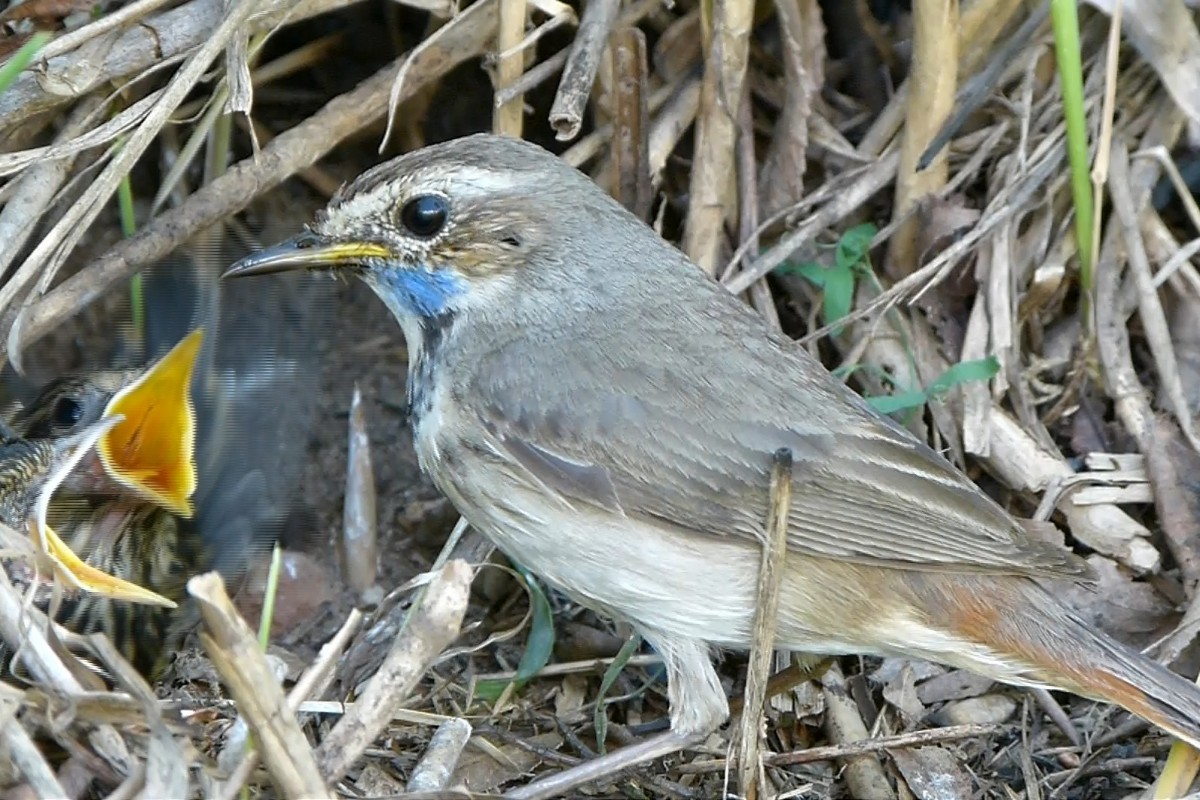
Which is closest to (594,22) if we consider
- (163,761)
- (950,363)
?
(950,363)

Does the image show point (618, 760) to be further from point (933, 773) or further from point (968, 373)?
point (968, 373)

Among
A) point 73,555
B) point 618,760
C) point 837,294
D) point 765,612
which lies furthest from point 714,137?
point 73,555

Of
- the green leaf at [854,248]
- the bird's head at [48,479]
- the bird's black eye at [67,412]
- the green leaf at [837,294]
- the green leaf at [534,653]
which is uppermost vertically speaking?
the green leaf at [854,248]

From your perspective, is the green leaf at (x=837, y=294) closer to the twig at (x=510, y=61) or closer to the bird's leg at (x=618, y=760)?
the twig at (x=510, y=61)

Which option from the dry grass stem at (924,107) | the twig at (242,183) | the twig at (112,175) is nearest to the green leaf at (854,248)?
the dry grass stem at (924,107)

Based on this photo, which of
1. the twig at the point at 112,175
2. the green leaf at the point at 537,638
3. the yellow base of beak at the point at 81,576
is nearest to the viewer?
the yellow base of beak at the point at 81,576

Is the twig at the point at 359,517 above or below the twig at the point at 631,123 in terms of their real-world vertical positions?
below

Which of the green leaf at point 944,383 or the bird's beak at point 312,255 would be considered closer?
the bird's beak at point 312,255

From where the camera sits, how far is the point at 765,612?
3.83 m

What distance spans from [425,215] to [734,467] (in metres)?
1.04

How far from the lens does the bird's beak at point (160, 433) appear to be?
4.41 m

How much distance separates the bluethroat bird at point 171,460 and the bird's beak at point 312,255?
0.53 metres

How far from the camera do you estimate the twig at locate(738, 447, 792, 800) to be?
3805 millimetres

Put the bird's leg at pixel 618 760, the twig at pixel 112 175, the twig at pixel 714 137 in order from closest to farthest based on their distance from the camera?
the bird's leg at pixel 618 760 < the twig at pixel 112 175 < the twig at pixel 714 137
